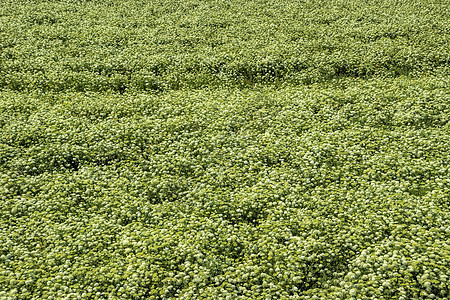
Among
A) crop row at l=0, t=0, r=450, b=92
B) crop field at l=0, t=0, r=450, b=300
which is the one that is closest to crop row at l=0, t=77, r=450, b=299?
crop field at l=0, t=0, r=450, b=300

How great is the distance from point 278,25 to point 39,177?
16013 millimetres

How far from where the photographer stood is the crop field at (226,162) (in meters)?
7.66

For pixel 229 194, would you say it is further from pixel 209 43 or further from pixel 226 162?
pixel 209 43

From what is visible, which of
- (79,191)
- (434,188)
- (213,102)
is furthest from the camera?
(213,102)

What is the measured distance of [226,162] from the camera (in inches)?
440

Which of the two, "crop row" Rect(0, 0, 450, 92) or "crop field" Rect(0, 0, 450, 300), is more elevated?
"crop row" Rect(0, 0, 450, 92)

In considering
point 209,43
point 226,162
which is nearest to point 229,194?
point 226,162

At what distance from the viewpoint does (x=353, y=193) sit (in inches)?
382

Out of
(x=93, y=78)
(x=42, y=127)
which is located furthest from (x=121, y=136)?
(x=93, y=78)

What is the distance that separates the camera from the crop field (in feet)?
25.1

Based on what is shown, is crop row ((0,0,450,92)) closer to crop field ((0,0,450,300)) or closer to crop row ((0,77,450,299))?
crop field ((0,0,450,300))

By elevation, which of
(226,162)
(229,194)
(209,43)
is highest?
(209,43)

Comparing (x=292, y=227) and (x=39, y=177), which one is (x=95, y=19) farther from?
(x=292, y=227)

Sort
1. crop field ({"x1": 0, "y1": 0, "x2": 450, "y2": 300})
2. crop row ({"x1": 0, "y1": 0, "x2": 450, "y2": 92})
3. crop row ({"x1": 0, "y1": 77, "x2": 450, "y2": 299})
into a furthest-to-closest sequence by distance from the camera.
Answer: crop row ({"x1": 0, "y1": 0, "x2": 450, "y2": 92}) < crop field ({"x1": 0, "y1": 0, "x2": 450, "y2": 300}) < crop row ({"x1": 0, "y1": 77, "x2": 450, "y2": 299})
